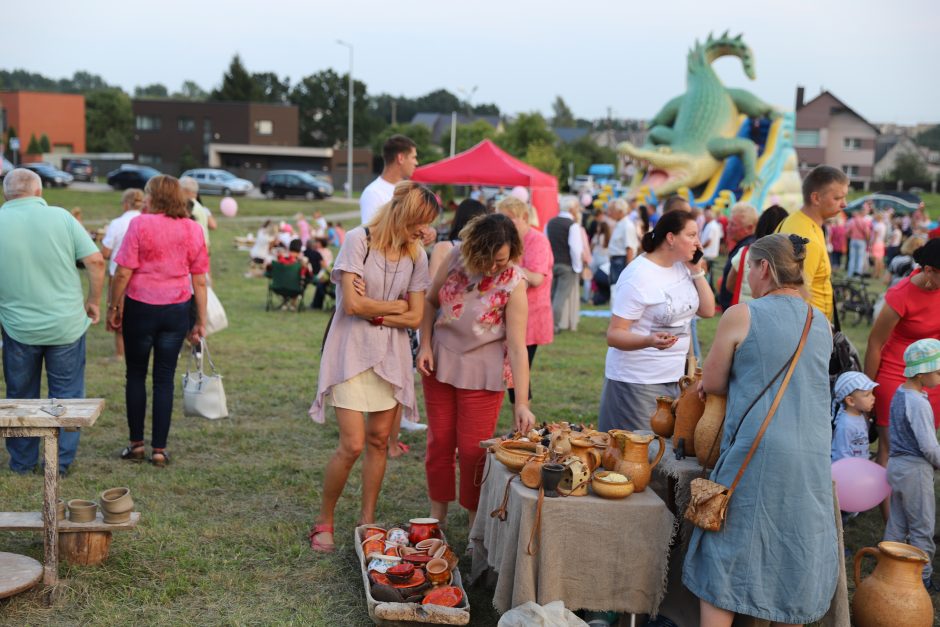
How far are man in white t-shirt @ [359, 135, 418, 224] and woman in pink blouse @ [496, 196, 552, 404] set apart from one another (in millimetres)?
883

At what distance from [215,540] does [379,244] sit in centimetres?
183

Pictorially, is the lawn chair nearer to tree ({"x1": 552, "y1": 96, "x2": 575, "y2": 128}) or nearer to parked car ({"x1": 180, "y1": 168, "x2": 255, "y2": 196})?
parked car ({"x1": 180, "y1": 168, "x2": 255, "y2": 196})

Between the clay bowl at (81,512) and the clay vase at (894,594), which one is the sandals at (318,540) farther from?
the clay vase at (894,594)

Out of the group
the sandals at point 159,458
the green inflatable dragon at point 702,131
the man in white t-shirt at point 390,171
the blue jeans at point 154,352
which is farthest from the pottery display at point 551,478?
the green inflatable dragon at point 702,131

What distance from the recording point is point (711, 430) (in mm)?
3393

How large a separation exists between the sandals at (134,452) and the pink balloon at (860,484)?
4.28 metres

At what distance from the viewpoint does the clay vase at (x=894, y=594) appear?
3691 millimetres

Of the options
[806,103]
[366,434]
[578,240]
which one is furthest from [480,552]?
[806,103]

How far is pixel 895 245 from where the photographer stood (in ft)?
74.0

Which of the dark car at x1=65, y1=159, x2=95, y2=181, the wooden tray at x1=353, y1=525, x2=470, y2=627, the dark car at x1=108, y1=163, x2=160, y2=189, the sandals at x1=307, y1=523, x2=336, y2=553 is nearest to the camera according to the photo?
the wooden tray at x1=353, y1=525, x2=470, y2=627

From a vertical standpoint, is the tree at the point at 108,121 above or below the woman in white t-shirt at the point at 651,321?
above

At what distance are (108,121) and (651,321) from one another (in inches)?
3209

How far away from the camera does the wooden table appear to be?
12.6 ft

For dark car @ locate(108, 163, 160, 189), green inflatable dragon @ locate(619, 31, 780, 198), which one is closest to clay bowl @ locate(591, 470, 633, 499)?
green inflatable dragon @ locate(619, 31, 780, 198)
